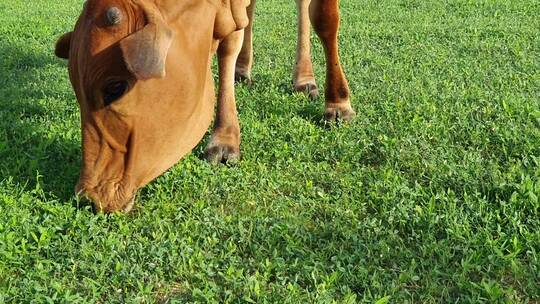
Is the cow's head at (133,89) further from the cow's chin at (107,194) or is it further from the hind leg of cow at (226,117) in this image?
the hind leg of cow at (226,117)

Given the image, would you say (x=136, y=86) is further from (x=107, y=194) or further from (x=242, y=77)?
(x=242, y=77)

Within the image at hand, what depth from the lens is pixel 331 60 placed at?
4.93 metres

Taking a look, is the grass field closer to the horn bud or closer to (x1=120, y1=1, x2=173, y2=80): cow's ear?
(x1=120, y1=1, x2=173, y2=80): cow's ear

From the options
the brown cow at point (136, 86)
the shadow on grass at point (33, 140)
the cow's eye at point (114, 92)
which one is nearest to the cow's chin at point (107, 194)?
the brown cow at point (136, 86)

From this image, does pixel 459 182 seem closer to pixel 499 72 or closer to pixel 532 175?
pixel 532 175

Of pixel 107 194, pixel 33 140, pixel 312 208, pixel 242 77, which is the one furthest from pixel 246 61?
pixel 107 194

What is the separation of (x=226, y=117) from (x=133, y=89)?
46.1 inches

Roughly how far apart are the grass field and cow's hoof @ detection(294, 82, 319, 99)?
0.10 m

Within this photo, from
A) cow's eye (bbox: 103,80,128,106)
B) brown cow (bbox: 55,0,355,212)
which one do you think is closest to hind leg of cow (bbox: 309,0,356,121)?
brown cow (bbox: 55,0,355,212)

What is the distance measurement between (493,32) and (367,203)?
4.88 metres

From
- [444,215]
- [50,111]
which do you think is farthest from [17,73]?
[444,215]

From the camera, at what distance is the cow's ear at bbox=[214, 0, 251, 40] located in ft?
11.8

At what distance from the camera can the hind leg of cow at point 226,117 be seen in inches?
156

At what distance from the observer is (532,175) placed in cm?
335
